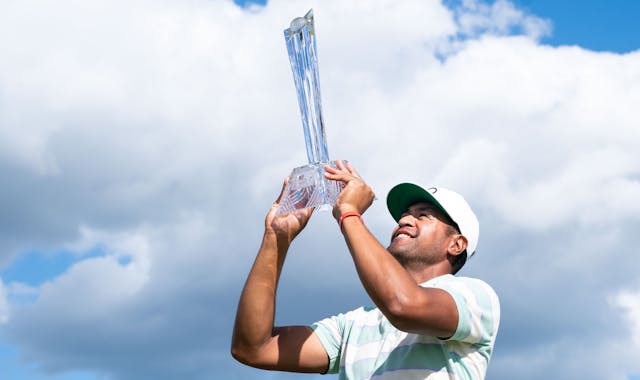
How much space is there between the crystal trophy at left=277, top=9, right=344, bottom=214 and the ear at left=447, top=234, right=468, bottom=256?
3.65 ft

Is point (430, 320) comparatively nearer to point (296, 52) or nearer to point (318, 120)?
point (318, 120)

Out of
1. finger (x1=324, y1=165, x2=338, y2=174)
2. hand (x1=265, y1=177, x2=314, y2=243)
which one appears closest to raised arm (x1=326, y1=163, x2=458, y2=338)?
finger (x1=324, y1=165, x2=338, y2=174)

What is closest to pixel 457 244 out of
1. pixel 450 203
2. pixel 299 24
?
pixel 450 203

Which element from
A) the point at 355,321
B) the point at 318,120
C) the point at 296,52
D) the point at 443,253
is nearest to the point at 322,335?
the point at 355,321

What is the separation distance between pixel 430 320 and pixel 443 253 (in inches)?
54.2

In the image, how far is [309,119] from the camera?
6086 mm

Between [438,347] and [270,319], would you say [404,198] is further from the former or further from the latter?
[438,347]

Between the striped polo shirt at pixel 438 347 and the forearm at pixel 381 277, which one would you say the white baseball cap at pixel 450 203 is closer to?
the striped polo shirt at pixel 438 347

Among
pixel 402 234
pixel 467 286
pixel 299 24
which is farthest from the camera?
pixel 402 234

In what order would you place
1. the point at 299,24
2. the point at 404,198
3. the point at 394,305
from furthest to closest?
the point at 404,198, the point at 299,24, the point at 394,305

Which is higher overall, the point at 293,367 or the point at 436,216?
the point at 436,216

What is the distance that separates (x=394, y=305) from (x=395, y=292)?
0.24 ft

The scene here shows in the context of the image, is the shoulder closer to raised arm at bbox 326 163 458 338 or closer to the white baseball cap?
raised arm at bbox 326 163 458 338

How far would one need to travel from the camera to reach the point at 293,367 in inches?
251
